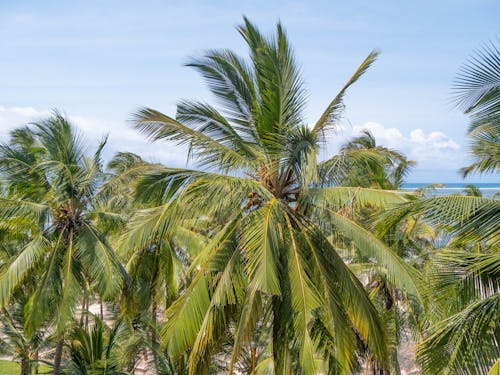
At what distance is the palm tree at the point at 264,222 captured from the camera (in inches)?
287

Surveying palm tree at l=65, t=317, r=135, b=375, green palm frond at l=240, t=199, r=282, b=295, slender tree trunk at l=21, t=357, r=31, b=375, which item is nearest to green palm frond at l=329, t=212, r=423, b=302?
green palm frond at l=240, t=199, r=282, b=295

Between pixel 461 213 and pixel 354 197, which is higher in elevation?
pixel 354 197

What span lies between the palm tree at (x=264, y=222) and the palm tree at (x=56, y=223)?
3135mm

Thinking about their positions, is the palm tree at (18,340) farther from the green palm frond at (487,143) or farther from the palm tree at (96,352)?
the green palm frond at (487,143)

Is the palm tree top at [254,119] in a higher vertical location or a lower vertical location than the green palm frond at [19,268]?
higher

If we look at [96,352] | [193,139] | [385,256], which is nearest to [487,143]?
[385,256]

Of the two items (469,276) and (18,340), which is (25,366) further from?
(469,276)

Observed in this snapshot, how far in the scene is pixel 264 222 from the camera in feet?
23.7

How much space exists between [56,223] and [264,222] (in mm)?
6029

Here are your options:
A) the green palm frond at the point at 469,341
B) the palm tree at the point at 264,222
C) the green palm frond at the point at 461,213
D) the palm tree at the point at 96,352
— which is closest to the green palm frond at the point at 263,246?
the palm tree at the point at 264,222

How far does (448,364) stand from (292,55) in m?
5.18

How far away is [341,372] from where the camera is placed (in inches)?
290

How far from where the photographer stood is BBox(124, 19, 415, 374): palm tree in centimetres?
729

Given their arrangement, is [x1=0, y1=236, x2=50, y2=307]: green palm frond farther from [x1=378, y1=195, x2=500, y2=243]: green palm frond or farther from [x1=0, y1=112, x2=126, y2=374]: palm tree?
[x1=378, y1=195, x2=500, y2=243]: green palm frond
